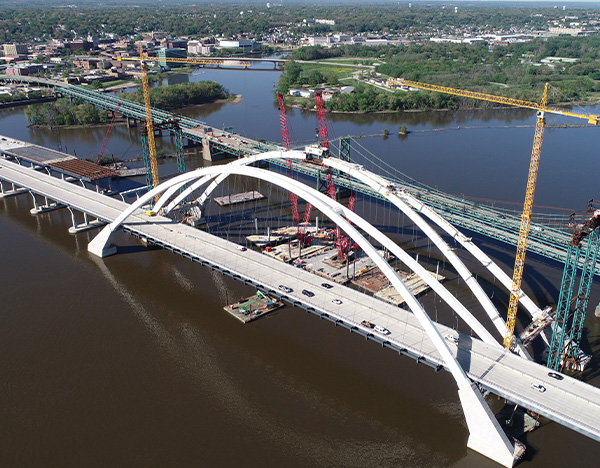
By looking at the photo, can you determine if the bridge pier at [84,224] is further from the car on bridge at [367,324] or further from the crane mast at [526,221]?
the crane mast at [526,221]

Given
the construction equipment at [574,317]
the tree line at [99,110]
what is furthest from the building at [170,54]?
the construction equipment at [574,317]

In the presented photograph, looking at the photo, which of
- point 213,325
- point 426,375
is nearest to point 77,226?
point 213,325

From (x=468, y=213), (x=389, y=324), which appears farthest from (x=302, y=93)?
(x=389, y=324)

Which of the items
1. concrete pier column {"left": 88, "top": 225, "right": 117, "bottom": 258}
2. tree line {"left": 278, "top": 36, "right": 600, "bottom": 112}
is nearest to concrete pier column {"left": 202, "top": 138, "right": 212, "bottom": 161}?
concrete pier column {"left": 88, "top": 225, "right": 117, "bottom": 258}

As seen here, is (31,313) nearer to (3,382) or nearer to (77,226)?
(3,382)

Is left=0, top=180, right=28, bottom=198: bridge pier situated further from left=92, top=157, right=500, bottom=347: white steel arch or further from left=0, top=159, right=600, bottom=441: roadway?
left=92, top=157, right=500, bottom=347: white steel arch

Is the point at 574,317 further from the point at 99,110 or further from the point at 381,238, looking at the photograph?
the point at 99,110
